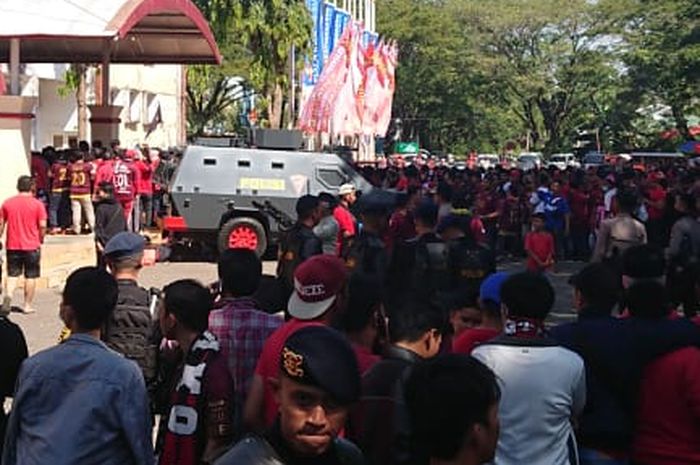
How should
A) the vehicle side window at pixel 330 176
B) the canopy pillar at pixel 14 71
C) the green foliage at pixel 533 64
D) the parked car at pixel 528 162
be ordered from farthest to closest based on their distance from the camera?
1. the green foliage at pixel 533 64
2. the parked car at pixel 528 162
3. the vehicle side window at pixel 330 176
4. the canopy pillar at pixel 14 71

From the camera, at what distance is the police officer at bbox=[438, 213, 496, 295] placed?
27.8 feet

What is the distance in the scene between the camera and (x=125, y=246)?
22.0 feet

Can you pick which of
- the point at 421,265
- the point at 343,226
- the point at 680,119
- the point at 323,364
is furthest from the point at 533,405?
the point at 680,119

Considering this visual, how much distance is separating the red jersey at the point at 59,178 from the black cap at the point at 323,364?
20.1m

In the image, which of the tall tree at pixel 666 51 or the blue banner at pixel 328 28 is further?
the tall tree at pixel 666 51

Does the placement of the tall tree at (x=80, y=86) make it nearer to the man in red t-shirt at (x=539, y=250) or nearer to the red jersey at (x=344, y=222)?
the man in red t-shirt at (x=539, y=250)

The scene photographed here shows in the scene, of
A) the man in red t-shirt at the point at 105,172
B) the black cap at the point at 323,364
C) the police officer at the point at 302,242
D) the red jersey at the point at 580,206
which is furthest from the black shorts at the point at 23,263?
the black cap at the point at 323,364

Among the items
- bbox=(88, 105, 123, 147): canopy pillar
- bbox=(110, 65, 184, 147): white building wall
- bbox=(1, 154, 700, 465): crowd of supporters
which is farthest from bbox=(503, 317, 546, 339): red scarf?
bbox=(110, 65, 184, 147): white building wall

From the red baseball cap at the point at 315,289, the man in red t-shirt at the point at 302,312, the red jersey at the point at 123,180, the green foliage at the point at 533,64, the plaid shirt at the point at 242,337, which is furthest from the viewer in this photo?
the green foliage at the point at 533,64

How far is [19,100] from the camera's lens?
771 inches

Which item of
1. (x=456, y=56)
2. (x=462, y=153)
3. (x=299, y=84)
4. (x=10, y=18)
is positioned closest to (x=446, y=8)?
(x=456, y=56)

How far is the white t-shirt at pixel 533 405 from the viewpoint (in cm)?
468

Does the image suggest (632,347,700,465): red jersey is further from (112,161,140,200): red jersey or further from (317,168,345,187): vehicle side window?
(112,161,140,200): red jersey

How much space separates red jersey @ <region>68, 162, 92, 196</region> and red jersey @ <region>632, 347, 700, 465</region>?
59.0ft
